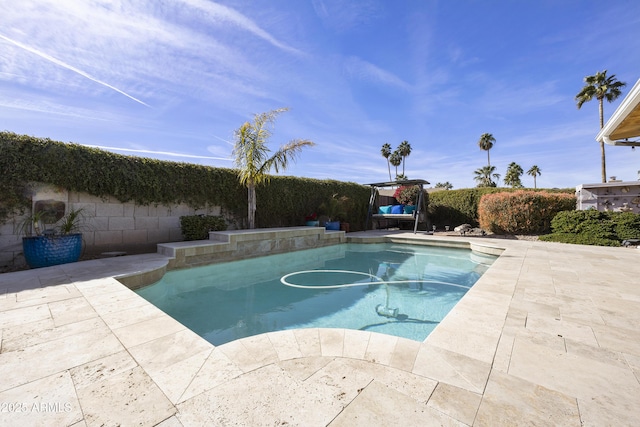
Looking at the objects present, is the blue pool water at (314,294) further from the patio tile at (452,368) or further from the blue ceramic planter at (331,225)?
the blue ceramic planter at (331,225)

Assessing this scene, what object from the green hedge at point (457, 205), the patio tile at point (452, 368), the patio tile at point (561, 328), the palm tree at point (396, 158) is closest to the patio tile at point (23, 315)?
the patio tile at point (452, 368)

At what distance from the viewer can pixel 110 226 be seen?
249 inches

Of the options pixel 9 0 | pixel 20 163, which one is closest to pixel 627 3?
pixel 9 0

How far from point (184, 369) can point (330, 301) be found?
270 cm

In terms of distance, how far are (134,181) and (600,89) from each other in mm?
26849

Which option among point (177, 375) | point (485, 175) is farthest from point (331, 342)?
point (485, 175)

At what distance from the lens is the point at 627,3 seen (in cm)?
474

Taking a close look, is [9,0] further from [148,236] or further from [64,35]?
[148,236]

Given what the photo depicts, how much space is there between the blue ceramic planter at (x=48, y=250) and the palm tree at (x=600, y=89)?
27.5 metres

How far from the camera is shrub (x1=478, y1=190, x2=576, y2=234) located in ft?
32.3

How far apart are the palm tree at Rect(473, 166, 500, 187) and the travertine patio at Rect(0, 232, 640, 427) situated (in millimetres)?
39662

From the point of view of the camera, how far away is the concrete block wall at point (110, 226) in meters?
5.08

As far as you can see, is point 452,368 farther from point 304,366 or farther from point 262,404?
point 262,404

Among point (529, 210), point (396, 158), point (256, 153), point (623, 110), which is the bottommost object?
point (529, 210)
